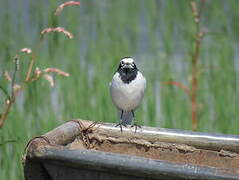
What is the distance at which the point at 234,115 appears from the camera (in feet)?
9.32

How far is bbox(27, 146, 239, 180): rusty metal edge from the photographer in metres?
1.34

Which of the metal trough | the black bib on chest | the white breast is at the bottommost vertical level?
the metal trough

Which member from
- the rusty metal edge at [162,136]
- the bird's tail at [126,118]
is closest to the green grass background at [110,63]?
the bird's tail at [126,118]

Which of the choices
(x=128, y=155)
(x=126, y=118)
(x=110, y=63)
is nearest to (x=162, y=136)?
(x=128, y=155)

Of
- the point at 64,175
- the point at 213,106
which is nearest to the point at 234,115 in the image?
the point at 213,106

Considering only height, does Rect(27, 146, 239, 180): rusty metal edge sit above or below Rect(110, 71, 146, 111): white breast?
below

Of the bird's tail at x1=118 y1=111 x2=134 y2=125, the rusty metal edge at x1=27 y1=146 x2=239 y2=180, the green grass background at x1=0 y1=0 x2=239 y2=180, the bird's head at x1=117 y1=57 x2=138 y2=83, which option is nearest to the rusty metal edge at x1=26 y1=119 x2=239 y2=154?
the rusty metal edge at x1=27 y1=146 x2=239 y2=180

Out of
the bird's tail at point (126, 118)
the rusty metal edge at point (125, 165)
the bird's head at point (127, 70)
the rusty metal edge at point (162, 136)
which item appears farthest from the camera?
the bird's tail at point (126, 118)

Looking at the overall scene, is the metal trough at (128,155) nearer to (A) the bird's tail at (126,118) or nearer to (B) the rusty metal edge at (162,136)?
(B) the rusty metal edge at (162,136)

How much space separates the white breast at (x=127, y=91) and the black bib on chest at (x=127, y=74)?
0.01m

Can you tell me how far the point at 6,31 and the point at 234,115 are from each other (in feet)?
4.13

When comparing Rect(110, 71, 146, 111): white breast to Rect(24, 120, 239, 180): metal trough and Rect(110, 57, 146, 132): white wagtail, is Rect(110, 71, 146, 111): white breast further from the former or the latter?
Rect(24, 120, 239, 180): metal trough

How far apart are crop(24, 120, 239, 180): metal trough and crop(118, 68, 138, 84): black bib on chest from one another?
29cm

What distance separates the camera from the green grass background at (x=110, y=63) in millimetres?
2707
